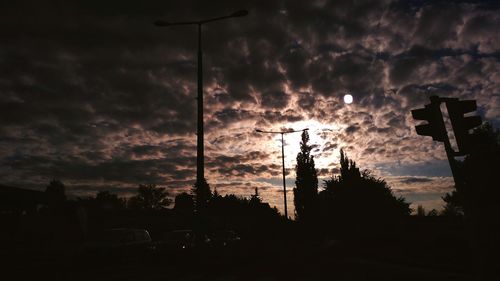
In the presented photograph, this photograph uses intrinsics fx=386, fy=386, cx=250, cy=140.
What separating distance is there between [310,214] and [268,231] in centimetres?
772

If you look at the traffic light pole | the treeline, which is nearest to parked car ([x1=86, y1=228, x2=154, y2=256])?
the traffic light pole

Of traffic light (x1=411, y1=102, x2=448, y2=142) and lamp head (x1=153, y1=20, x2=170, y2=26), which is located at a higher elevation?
lamp head (x1=153, y1=20, x2=170, y2=26)

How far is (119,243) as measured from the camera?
53.6 feet

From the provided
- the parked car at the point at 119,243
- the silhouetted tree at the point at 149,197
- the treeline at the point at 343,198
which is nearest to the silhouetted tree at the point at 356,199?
the treeline at the point at 343,198

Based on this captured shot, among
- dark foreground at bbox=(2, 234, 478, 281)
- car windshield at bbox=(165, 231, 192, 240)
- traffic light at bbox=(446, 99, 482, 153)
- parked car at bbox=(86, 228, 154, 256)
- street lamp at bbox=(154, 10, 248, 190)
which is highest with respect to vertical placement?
street lamp at bbox=(154, 10, 248, 190)

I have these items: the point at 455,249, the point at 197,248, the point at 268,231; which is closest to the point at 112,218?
the point at 268,231

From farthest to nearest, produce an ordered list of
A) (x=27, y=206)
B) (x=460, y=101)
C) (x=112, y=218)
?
1. (x=112, y=218)
2. (x=27, y=206)
3. (x=460, y=101)

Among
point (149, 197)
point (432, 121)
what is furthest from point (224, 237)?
point (149, 197)

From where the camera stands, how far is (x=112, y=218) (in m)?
41.1

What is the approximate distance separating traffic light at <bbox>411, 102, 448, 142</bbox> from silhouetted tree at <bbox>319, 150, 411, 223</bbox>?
36035mm

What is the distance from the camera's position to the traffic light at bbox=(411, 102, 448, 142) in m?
6.49

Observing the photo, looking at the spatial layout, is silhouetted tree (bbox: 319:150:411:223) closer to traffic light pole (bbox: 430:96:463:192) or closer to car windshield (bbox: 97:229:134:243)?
car windshield (bbox: 97:229:134:243)

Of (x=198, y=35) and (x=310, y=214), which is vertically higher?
(x=198, y=35)

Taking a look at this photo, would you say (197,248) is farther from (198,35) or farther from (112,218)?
(112,218)
